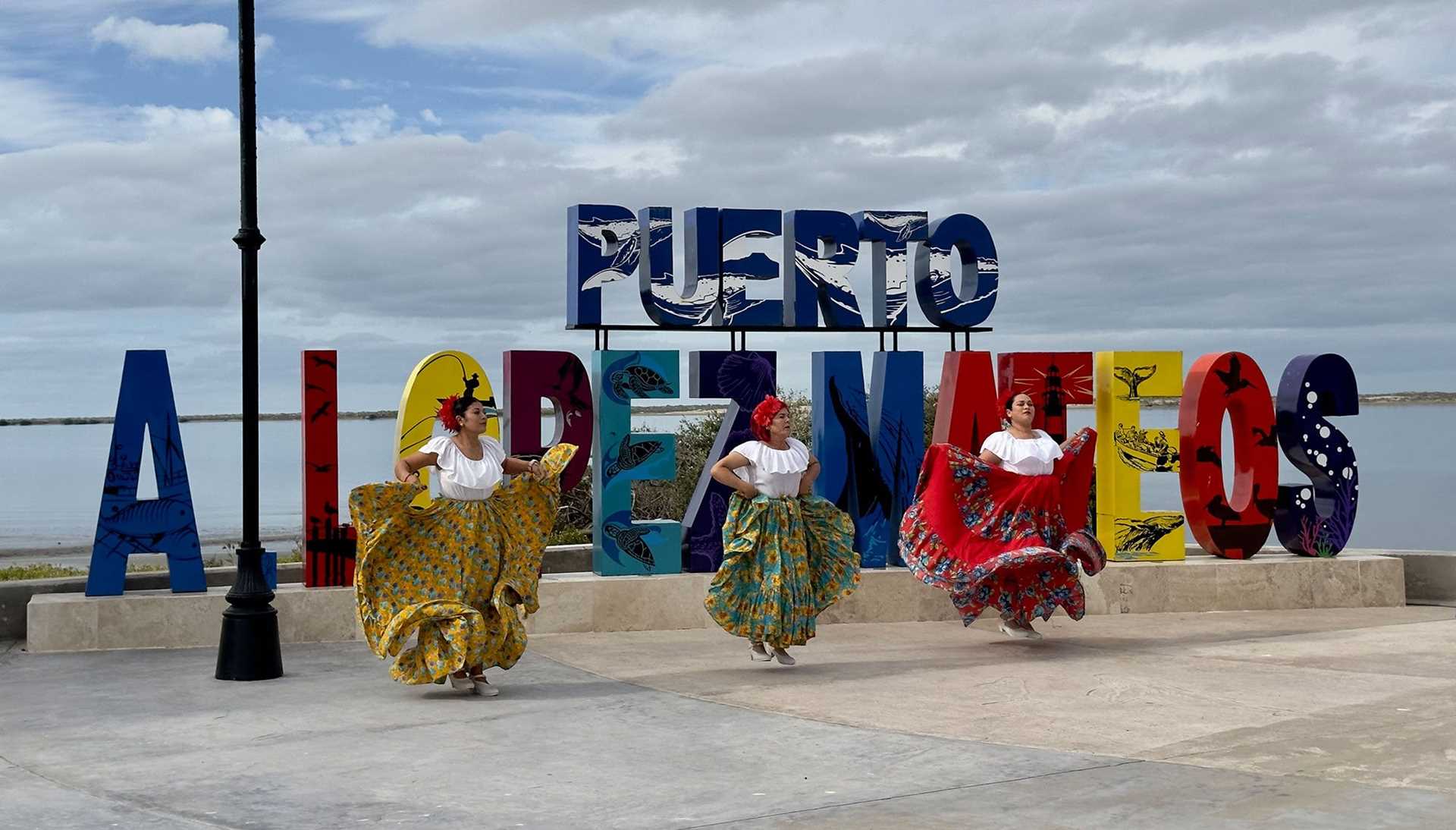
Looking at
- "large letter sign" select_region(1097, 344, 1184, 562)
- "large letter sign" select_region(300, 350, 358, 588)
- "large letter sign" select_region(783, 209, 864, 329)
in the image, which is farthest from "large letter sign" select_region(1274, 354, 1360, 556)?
"large letter sign" select_region(300, 350, 358, 588)

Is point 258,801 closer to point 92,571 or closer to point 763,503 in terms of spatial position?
point 763,503

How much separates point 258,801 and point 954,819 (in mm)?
3060

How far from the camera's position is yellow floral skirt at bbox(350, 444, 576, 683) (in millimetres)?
9781

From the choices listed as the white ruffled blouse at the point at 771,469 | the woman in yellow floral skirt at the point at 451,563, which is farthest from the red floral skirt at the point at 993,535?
the woman in yellow floral skirt at the point at 451,563

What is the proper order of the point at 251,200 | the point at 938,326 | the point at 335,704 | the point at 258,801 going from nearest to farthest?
the point at 258,801
the point at 335,704
the point at 251,200
the point at 938,326

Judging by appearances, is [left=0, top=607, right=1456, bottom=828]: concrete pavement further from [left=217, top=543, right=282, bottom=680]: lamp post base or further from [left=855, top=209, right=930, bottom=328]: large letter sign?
[left=855, top=209, right=930, bottom=328]: large letter sign

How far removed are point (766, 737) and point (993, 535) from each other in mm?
4099

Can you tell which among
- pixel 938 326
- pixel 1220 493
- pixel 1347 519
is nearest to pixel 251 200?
pixel 938 326

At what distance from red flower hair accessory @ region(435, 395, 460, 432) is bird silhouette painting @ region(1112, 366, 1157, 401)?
21.3ft

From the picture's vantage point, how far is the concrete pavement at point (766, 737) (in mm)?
6867

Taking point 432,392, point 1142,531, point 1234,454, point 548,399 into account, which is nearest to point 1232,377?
point 1234,454

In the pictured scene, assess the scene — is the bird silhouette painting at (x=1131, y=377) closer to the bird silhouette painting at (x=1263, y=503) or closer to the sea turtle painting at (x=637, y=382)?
the bird silhouette painting at (x=1263, y=503)

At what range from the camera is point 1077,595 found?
481 inches

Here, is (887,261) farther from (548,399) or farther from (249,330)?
(249,330)
